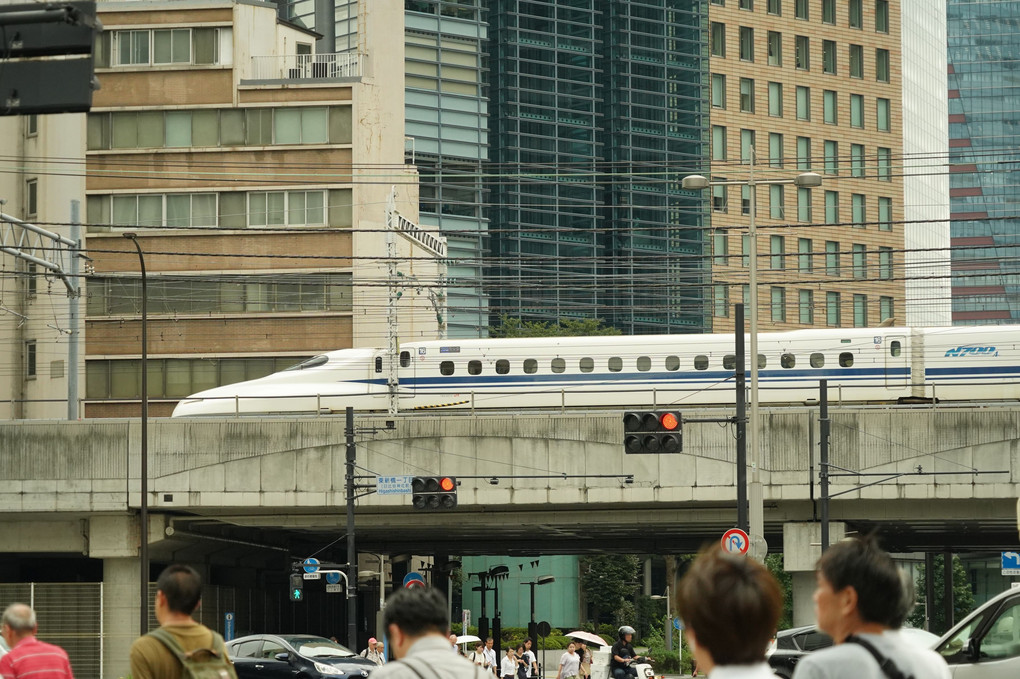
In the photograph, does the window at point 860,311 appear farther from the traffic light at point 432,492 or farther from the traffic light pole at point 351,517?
the traffic light at point 432,492

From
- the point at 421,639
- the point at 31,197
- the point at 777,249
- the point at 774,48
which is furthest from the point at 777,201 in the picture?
the point at 421,639

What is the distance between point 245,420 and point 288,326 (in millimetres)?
25429

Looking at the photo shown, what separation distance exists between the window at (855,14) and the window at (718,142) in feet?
38.2

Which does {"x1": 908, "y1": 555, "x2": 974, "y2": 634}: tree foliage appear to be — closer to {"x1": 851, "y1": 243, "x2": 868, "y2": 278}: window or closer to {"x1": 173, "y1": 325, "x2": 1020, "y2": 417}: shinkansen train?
{"x1": 851, "y1": 243, "x2": 868, "y2": 278}: window

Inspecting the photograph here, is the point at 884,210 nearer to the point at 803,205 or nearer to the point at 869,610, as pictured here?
the point at 803,205

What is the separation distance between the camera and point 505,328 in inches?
3755

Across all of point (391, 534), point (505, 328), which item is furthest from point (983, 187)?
point (391, 534)

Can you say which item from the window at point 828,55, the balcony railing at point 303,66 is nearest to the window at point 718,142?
the window at point 828,55

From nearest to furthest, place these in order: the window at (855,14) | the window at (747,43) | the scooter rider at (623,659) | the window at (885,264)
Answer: the scooter rider at (623,659), the window at (747,43), the window at (855,14), the window at (885,264)

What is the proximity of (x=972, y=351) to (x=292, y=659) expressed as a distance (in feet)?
70.1

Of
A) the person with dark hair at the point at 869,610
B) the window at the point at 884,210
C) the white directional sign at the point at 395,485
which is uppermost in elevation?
the window at the point at 884,210

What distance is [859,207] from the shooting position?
4117 inches

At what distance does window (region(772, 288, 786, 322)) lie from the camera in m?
99.6

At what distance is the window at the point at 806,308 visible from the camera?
3999 inches
